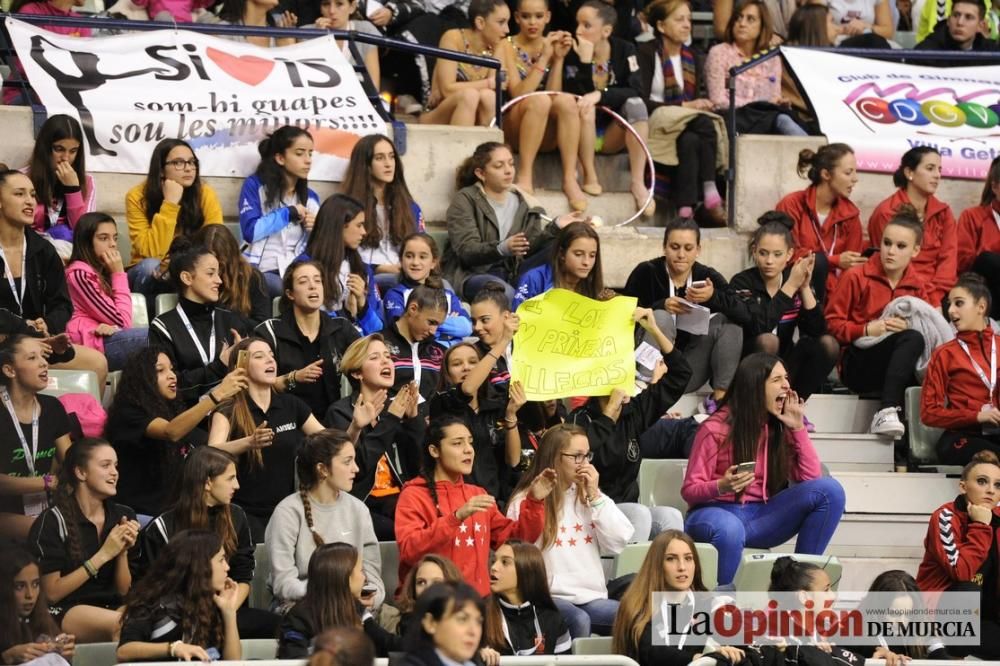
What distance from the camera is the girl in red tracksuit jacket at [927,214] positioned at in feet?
40.5

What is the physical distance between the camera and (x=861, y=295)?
11906mm

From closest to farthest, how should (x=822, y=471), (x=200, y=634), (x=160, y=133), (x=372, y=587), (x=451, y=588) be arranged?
(x=451, y=588) < (x=200, y=634) < (x=372, y=587) < (x=822, y=471) < (x=160, y=133)

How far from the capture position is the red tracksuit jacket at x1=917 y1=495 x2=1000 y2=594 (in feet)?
31.6

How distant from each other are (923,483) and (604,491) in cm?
205

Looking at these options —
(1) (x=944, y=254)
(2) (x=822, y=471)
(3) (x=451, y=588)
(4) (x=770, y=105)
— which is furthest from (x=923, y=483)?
(3) (x=451, y=588)

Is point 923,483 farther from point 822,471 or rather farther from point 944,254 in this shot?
point 944,254

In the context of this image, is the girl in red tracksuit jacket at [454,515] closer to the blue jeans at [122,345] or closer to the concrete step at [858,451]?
Result: the blue jeans at [122,345]

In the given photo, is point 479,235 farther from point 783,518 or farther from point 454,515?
point 454,515

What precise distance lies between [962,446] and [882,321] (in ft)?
3.19

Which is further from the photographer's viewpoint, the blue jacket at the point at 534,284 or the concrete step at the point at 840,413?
the concrete step at the point at 840,413

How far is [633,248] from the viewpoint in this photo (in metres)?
12.7

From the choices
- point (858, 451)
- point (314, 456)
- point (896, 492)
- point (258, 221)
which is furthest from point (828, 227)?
point (314, 456)
